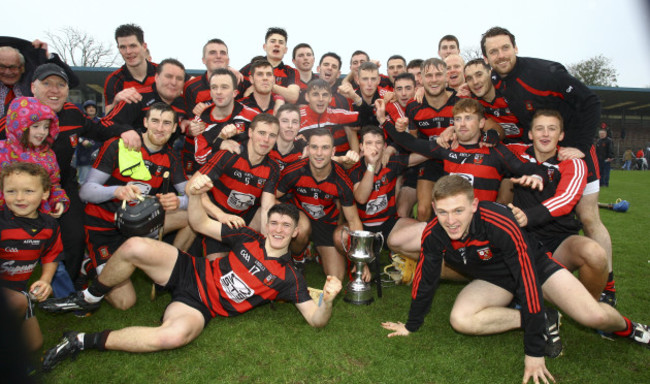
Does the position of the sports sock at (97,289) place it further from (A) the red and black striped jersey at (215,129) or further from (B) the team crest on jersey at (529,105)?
(B) the team crest on jersey at (529,105)

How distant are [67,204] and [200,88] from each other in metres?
2.14

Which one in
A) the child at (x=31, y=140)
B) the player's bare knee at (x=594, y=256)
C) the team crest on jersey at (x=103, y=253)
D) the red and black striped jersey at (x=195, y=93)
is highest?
the red and black striped jersey at (x=195, y=93)

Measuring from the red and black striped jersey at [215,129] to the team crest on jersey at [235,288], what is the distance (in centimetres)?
167

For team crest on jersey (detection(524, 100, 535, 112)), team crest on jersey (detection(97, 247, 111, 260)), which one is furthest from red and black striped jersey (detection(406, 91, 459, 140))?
team crest on jersey (detection(97, 247, 111, 260))

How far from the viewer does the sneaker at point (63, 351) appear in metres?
2.60

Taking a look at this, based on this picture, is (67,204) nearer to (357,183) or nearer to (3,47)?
(3,47)

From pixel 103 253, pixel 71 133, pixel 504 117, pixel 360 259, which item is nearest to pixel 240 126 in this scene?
pixel 71 133

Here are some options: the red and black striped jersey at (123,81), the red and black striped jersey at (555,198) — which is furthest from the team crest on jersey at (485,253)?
the red and black striped jersey at (123,81)

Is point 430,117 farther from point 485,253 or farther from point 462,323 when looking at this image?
point 462,323

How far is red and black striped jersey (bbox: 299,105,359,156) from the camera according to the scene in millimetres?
5281

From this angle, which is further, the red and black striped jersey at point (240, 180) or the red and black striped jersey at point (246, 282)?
the red and black striped jersey at point (240, 180)

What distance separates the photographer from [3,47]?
4172mm

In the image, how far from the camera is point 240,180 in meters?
4.19

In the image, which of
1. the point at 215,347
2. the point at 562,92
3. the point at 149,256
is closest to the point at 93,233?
the point at 149,256
